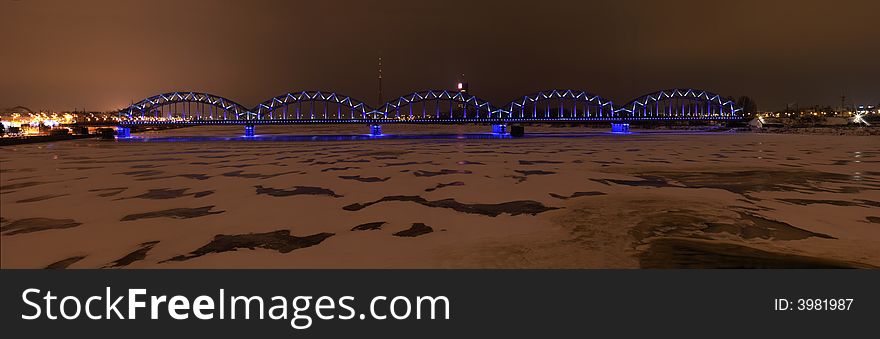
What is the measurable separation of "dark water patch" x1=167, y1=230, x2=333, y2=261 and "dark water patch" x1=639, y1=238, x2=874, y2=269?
17.6 feet

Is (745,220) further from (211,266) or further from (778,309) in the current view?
(211,266)

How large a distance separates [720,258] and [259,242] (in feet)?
24.0

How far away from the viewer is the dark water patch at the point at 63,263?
678 centimetres

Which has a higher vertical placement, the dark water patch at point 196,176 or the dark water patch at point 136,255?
the dark water patch at point 196,176

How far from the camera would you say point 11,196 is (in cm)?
1345

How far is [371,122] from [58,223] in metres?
89.7

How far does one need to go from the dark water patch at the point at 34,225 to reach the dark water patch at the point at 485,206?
18.5ft

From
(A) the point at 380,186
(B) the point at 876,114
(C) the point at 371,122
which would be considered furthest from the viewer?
(B) the point at 876,114

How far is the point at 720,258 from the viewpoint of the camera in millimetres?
7035

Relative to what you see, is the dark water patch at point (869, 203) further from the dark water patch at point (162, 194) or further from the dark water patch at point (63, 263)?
the dark water patch at point (162, 194)

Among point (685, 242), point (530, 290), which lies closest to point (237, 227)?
point (530, 290)

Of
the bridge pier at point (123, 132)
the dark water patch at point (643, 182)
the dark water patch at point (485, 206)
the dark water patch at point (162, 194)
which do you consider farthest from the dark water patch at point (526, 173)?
the bridge pier at point (123, 132)

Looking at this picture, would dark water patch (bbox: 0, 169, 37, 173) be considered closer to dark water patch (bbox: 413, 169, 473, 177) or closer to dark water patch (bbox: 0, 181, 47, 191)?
dark water patch (bbox: 0, 181, 47, 191)

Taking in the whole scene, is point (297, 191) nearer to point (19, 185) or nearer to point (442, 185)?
point (442, 185)
